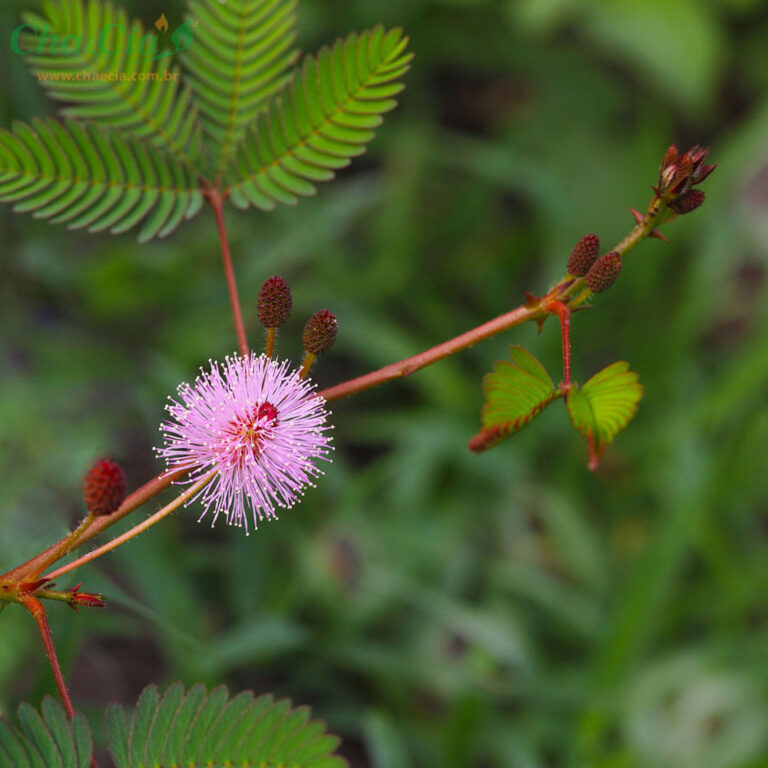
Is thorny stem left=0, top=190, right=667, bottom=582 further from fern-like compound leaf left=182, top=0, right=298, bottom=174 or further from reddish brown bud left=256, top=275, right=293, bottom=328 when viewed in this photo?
fern-like compound leaf left=182, top=0, right=298, bottom=174

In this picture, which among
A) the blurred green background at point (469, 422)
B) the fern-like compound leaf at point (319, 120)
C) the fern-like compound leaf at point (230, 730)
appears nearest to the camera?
the fern-like compound leaf at point (230, 730)

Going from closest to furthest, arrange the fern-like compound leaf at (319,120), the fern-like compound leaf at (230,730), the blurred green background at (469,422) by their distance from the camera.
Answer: the fern-like compound leaf at (230,730), the fern-like compound leaf at (319,120), the blurred green background at (469,422)

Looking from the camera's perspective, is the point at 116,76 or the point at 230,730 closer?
the point at 230,730

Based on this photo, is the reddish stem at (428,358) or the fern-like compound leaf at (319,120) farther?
the fern-like compound leaf at (319,120)

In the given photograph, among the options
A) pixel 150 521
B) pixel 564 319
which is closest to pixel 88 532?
pixel 150 521

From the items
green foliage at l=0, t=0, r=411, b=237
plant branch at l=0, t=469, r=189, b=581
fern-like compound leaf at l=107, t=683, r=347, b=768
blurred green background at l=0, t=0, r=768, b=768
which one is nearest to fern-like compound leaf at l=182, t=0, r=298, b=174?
green foliage at l=0, t=0, r=411, b=237

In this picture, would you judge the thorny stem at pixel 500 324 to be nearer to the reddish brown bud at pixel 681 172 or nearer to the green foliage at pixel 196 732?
the reddish brown bud at pixel 681 172

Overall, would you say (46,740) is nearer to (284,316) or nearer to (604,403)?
(284,316)

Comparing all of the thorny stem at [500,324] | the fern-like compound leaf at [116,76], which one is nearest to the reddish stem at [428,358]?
the thorny stem at [500,324]
